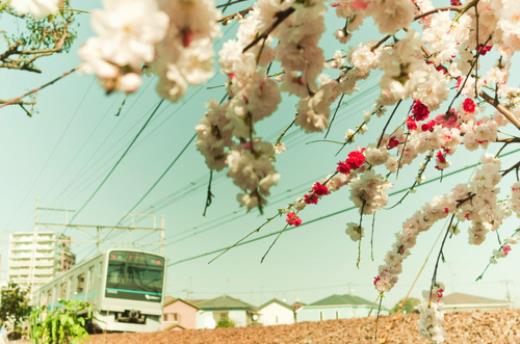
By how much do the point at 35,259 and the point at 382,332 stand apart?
25307mm

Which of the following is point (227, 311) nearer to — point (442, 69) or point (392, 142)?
point (392, 142)

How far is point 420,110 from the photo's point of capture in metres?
2.89

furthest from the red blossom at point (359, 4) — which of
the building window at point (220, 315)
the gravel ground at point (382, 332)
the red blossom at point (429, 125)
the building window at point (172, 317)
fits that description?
the building window at point (220, 315)

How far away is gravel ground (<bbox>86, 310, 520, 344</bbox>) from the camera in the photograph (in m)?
6.38

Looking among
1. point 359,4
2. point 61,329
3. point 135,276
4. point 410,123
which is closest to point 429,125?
point 410,123

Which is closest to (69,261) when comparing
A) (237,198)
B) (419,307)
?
(419,307)

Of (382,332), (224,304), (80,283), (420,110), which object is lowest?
(382,332)

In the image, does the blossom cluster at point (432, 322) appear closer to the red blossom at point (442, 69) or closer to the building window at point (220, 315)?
the red blossom at point (442, 69)

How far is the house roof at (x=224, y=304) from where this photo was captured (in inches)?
2003

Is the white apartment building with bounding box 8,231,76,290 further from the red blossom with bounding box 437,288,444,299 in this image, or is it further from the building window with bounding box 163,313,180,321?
the red blossom with bounding box 437,288,444,299

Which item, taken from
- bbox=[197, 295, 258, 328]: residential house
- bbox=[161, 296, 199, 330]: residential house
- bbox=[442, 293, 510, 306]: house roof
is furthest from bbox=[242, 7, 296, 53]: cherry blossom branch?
bbox=[197, 295, 258, 328]: residential house

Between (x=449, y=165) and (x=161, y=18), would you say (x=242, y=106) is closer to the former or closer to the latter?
(x=161, y=18)

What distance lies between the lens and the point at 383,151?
10.1ft

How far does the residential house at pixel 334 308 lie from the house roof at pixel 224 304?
5.86m
